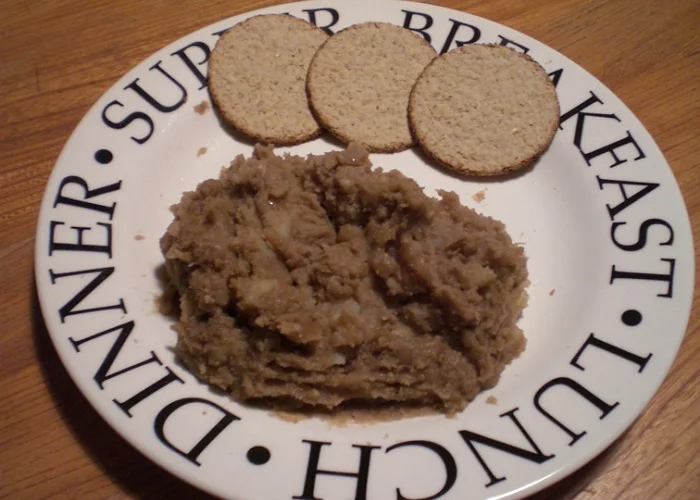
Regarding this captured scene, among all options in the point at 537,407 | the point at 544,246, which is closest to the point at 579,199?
the point at 544,246

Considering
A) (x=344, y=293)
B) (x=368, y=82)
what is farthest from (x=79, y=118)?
(x=344, y=293)

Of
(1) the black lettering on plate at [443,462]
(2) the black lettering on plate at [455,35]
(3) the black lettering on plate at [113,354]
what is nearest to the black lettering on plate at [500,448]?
(1) the black lettering on plate at [443,462]

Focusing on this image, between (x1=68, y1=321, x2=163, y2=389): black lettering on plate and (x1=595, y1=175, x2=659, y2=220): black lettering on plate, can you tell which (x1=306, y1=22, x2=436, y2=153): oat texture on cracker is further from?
(x1=68, y1=321, x2=163, y2=389): black lettering on plate

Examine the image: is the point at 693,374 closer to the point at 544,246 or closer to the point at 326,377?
the point at 544,246

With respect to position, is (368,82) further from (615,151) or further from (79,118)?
(79,118)

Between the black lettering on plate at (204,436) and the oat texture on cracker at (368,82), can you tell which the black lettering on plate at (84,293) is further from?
the oat texture on cracker at (368,82)

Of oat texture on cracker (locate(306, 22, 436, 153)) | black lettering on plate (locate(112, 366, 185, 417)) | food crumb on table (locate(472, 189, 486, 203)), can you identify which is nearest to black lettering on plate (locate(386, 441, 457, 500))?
black lettering on plate (locate(112, 366, 185, 417))
